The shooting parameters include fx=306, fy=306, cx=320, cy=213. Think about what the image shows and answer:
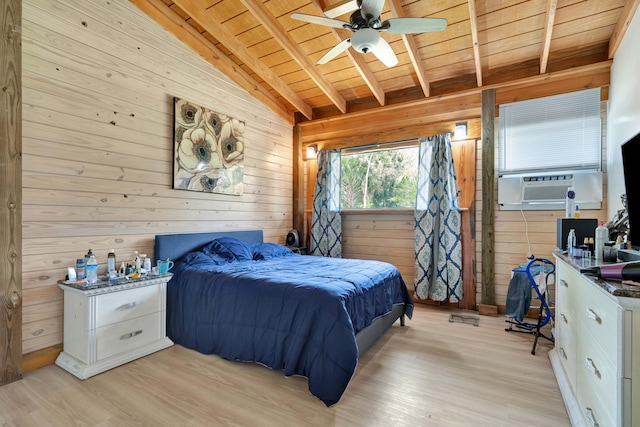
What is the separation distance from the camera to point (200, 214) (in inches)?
142

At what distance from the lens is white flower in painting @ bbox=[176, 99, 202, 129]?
3322 millimetres

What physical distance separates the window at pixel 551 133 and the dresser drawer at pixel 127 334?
4.04 meters

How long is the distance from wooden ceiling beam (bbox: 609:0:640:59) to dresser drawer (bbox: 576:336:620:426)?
270 centimetres

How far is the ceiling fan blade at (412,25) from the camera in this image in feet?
7.23

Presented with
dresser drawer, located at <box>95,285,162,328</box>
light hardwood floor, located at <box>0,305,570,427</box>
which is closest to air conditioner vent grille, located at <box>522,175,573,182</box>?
light hardwood floor, located at <box>0,305,570,427</box>

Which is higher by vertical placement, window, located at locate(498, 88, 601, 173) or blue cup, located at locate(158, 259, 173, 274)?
window, located at locate(498, 88, 601, 173)

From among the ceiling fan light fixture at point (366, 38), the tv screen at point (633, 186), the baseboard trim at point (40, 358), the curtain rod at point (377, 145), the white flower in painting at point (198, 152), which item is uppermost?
the ceiling fan light fixture at point (366, 38)

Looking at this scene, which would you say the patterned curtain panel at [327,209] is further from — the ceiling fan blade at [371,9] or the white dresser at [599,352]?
the white dresser at [599,352]

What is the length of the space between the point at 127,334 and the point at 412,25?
3273 mm

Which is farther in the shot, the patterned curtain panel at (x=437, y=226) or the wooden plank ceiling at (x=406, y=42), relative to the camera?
the patterned curtain panel at (x=437, y=226)

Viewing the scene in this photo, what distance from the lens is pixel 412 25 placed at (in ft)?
7.45

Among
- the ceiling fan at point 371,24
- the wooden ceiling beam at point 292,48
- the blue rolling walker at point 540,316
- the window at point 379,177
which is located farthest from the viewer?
the window at point 379,177

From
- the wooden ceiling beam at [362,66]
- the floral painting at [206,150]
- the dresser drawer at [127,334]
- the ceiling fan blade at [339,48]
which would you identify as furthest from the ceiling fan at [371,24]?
the dresser drawer at [127,334]

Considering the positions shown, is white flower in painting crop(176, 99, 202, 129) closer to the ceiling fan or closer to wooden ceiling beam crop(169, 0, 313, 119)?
wooden ceiling beam crop(169, 0, 313, 119)
